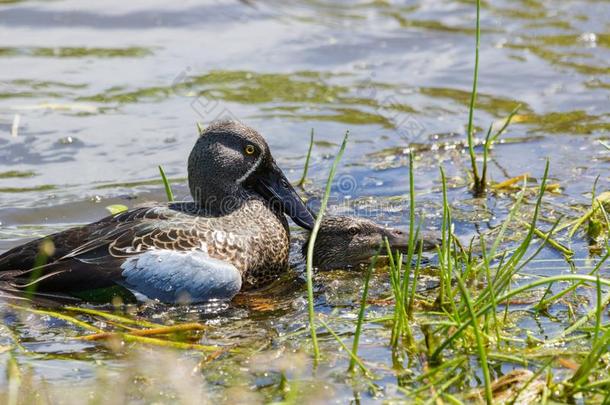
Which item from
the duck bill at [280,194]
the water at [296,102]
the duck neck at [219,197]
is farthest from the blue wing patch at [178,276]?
the duck bill at [280,194]

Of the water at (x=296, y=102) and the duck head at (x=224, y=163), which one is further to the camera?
the water at (x=296, y=102)

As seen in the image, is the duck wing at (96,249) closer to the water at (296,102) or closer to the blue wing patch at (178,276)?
the blue wing patch at (178,276)

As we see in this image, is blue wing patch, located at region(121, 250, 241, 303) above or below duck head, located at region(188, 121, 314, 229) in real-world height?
below

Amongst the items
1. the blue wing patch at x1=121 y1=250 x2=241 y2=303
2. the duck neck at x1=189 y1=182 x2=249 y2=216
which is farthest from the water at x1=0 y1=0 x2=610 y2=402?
the duck neck at x1=189 y1=182 x2=249 y2=216

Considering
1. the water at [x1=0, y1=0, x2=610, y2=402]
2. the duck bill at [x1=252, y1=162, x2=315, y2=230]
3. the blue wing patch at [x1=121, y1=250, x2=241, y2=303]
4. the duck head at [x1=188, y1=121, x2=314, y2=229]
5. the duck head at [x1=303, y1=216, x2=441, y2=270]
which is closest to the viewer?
the blue wing patch at [x1=121, y1=250, x2=241, y2=303]

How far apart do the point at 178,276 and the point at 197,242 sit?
26 centimetres

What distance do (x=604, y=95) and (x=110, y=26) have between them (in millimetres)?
5686

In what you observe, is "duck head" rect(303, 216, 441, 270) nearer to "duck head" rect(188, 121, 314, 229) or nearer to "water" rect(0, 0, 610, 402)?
"water" rect(0, 0, 610, 402)

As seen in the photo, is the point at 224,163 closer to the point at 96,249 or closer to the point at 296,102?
the point at 96,249

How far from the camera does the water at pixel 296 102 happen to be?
7.80 metres

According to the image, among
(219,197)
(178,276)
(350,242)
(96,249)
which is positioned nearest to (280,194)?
(219,197)

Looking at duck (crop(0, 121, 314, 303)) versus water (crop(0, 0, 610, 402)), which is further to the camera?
water (crop(0, 0, 610, 402))

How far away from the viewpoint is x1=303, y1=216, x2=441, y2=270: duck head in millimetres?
6934

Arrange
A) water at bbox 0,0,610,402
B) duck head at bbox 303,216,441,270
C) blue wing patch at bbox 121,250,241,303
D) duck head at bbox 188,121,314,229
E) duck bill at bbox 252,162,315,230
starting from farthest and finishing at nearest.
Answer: water at bbox 0,0,610,402 < duck bill at bbox 252,162,315,230 < duck head at bbox 303,216,441,270 < duck head at bbox 188,121,314,229 < blue wing patch at bbox 121,250,241,303
